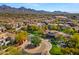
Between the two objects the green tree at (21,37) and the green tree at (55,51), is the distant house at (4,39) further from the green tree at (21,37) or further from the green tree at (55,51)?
the green tree at (55,51)

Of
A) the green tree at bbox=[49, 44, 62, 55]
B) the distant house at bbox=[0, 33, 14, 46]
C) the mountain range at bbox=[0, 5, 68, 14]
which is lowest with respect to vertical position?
the green tree at bbox=[49, 44, 62, 55]

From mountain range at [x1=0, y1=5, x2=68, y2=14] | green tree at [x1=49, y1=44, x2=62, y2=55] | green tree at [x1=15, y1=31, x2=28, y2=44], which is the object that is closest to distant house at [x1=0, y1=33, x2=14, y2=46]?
green tree at [x1=15, y1=31, x2=28, y2=44]

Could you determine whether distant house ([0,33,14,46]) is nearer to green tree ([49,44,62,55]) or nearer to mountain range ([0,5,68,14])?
mountain range ([0,5,68,14])

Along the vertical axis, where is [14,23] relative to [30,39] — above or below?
above

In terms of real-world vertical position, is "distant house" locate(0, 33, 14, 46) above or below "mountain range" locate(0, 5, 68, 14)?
below

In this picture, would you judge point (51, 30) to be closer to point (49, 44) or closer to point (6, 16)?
point (49, 44)

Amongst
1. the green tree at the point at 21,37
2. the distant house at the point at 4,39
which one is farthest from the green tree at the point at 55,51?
the distant house at the point at 4,39

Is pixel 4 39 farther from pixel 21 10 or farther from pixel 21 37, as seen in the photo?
pixel 21 10

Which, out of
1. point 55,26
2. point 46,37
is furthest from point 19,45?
point 55,26

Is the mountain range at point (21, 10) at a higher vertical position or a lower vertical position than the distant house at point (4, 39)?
higher
